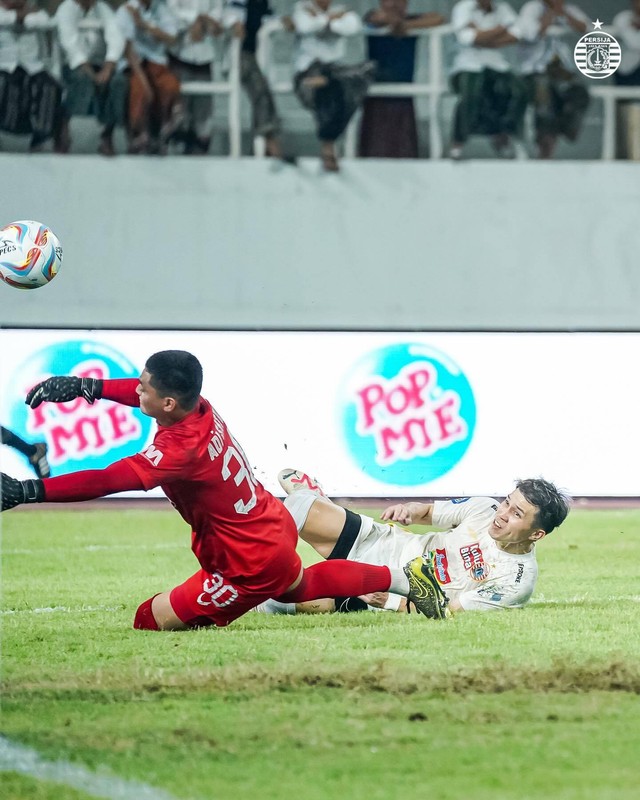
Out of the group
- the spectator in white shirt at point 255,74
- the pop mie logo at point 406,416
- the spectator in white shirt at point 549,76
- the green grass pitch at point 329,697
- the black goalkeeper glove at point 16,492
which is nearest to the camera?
the green grass pitch at point 329,697

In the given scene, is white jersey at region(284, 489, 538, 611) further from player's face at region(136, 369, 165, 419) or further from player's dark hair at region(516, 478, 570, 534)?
player's face at region(136, 369, 165, 419)

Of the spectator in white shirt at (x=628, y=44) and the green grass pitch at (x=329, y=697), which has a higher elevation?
the spectator in white shirt at (x=628, y=44)

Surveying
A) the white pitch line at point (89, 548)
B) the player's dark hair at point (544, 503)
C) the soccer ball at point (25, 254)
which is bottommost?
the white pitch line at point (89, 548)

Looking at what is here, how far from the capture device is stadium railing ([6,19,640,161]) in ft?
28.9

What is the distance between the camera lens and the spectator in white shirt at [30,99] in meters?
8.60

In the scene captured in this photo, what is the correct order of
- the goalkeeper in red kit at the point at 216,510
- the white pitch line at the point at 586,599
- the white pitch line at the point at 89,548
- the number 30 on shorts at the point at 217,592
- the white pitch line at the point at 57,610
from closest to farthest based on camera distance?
the goalkeeper in red kit at the point at 216,510
the number 30 on shorts at the point at 217,592
the white pitch line at the point at 57,610
the white pitch line at the point at 586,599
the white pitch line at the point at 89,548

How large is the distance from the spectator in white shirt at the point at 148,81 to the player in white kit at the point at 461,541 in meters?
3.84

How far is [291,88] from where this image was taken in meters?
8.98

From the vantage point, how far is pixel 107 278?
27.3 ft

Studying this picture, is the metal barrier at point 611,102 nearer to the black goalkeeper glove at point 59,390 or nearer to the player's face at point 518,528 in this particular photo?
the player's face at point 518,528

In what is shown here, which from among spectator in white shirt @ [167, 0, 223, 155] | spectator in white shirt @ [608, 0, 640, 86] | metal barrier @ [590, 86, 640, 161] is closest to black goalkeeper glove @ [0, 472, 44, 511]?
spectator in white shirt @ [167, 0, 223, 155]

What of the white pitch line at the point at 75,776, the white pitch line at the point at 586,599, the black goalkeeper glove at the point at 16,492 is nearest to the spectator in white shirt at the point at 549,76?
the white pitch line at the point at 586,599

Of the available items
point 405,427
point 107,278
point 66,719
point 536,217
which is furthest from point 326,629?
point 536,217

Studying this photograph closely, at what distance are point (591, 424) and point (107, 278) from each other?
11.3 feet
